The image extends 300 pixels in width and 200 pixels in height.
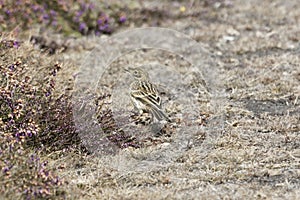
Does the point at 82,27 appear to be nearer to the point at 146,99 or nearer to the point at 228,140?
the point at 146,99

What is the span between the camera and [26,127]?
6152 millimetres

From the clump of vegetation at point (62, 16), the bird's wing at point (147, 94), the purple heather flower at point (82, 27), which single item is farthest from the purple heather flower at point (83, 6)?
the bird's wing at point (147, 94)

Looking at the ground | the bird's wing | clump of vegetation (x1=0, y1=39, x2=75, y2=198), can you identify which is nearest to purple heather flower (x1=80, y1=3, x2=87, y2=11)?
the ground

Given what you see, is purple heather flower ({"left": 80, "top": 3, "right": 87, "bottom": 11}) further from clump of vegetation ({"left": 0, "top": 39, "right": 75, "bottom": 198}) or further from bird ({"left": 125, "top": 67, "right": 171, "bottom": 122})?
bird ({"left": 125, "top": 67, "right": 171, "bottom": 122})

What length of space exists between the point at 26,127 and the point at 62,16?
492 cm

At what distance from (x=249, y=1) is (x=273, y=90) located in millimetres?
4479

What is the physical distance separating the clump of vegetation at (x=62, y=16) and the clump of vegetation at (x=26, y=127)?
235 cm

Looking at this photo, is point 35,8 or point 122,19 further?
point 122,19

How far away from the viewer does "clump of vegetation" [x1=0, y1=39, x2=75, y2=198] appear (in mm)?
5445

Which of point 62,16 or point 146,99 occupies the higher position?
point 62,16

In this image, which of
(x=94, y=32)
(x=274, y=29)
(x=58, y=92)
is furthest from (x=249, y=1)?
(x=58, y=92)

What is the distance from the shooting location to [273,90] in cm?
842

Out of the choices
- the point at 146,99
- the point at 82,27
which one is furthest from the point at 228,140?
the point at 82,27

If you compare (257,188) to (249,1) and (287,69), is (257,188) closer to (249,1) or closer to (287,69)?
(287,69)
